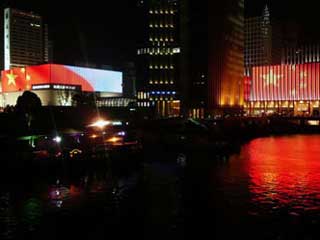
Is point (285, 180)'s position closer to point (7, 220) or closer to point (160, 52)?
point (7, 220)

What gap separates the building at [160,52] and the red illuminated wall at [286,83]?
111 ft

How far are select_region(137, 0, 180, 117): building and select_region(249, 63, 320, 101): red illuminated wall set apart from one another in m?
33.8

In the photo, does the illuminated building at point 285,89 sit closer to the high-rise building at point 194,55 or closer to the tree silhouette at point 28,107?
the high-rise building at point 194,55

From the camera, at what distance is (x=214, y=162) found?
108 feet

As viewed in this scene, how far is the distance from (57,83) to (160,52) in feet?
107

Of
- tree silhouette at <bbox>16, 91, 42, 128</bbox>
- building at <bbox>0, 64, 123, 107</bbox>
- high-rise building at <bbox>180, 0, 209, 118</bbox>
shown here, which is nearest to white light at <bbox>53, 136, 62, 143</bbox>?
tree silhouette at <bbox>16, 91, 42, 128</bbox>

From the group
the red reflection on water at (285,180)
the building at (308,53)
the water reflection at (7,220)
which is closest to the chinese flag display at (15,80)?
the red reflection on water at (285,180)

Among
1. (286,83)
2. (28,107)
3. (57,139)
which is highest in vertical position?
(286,83)

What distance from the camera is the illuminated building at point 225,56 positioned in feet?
456

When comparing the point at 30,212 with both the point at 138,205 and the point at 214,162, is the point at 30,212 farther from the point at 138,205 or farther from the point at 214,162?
the point at 214,162

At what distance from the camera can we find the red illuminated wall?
14598 centimetres

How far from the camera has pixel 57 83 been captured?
408 feet

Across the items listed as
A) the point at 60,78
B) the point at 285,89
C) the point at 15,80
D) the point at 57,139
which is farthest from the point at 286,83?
the point at 57,139

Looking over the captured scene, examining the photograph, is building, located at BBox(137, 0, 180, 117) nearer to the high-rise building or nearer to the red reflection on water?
the high-rise building
